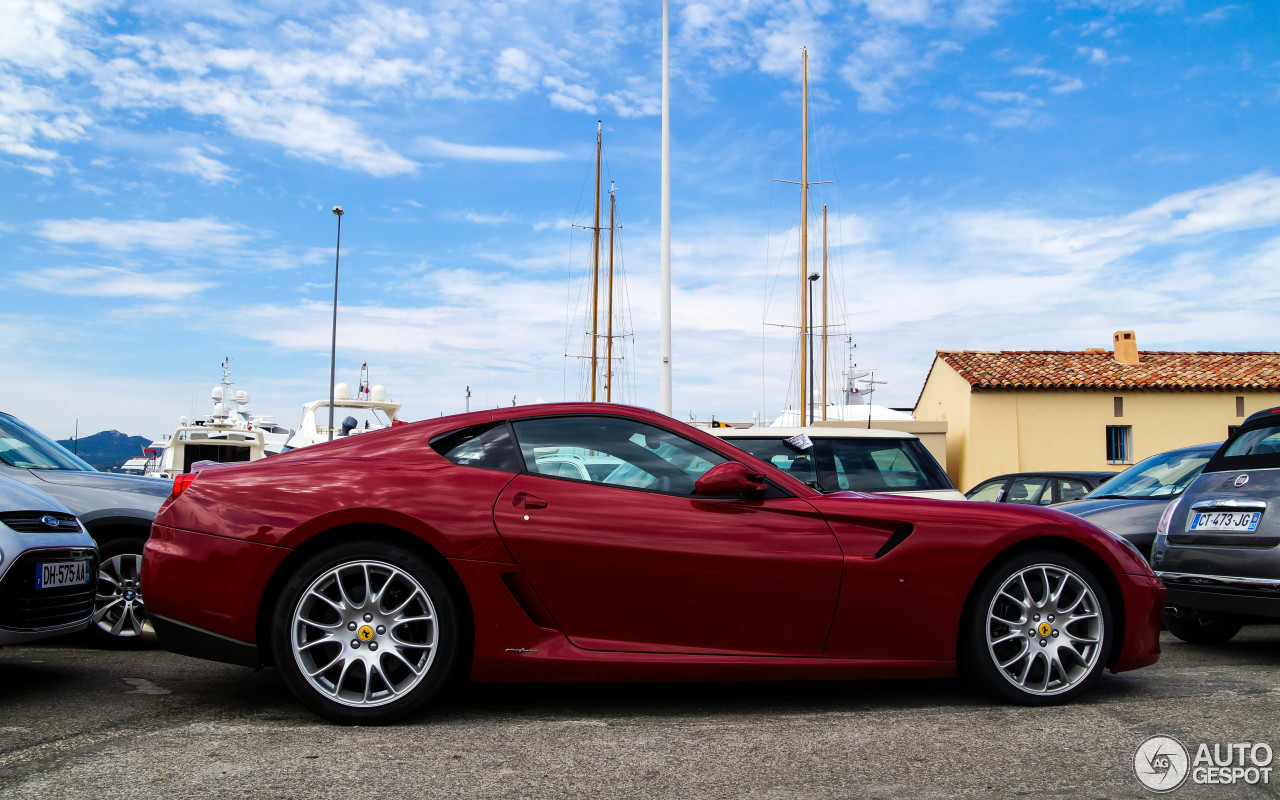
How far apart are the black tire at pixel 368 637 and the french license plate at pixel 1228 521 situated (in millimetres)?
4331

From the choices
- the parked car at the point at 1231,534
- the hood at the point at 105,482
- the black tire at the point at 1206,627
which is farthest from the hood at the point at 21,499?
the black tire at the point at 1206,627

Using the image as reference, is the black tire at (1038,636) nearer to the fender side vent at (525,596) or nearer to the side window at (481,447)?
the fender side vent at (525,596)

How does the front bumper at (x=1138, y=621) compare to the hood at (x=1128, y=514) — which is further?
the hood at (x=1128, y=514)

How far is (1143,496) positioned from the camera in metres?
6.99

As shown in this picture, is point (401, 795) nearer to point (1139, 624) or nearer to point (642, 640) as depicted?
point (642, 640)

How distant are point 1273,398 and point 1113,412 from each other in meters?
4.91

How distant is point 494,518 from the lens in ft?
11.9

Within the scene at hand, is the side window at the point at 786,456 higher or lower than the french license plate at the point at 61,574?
higher

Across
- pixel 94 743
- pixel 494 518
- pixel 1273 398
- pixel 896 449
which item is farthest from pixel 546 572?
pixel 1273 398

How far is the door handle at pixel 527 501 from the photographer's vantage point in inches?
144

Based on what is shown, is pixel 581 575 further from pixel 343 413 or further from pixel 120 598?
pixel 343 413

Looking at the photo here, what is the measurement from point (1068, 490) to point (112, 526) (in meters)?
10.3

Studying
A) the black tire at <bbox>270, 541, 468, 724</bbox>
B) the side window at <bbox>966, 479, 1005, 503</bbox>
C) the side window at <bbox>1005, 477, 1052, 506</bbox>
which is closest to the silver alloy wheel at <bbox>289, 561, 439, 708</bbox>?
the black tire at <bbox>270, 541, 468, 724</bbox>

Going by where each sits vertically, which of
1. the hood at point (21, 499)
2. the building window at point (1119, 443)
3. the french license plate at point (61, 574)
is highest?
the building window at point (1119, 443)
